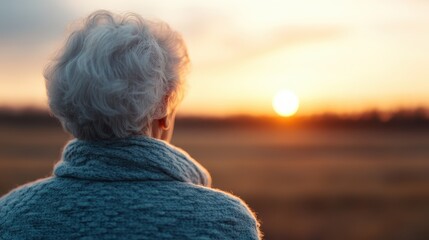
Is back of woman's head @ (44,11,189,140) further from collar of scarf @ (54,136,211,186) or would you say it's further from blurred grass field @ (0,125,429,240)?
blurred grass field @ (0,125,429,240)

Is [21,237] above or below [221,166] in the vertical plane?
below

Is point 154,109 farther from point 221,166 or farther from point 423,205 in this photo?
point 221,166

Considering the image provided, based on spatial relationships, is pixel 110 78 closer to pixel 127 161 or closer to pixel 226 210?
pixel 127 161

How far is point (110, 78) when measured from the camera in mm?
2605

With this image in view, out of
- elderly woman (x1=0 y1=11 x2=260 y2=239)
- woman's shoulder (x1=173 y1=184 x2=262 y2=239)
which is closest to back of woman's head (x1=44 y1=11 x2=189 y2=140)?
elderly woman (x1=0 y1=11 x2=260 y2=239)

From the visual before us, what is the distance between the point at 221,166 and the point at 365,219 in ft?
24.3

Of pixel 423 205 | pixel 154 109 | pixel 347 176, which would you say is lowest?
pixel 154 109

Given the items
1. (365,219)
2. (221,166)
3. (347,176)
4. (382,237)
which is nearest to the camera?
(382,237)

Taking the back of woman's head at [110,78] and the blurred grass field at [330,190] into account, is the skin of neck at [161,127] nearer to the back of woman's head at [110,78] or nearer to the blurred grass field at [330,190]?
the back of woman's head at [110,78]

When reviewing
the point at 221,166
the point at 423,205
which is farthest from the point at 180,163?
the point at 221,166

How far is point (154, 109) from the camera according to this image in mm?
2727

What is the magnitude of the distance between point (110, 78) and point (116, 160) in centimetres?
27

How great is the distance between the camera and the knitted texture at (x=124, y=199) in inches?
105

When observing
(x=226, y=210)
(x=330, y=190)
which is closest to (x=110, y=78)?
(x=226, y=210)
